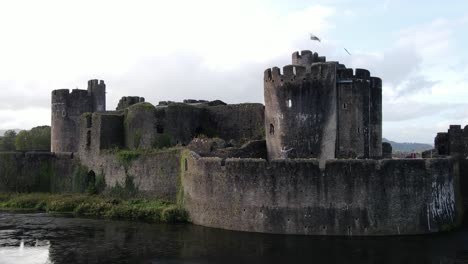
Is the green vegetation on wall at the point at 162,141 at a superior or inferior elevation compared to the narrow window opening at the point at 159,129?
inferior

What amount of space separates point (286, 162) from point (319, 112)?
5559mm

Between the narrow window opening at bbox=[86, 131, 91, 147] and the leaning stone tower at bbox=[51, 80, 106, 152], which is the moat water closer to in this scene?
the narrow window opening at bbox=[86, 131, 91, 147]

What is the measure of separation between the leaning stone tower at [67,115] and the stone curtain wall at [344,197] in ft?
83.0

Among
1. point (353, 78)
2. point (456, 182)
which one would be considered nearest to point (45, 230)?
point (353, 78)

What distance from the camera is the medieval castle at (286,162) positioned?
24031 mm

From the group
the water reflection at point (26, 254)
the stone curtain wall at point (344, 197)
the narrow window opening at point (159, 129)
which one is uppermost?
the narrow window opening at point (159, 129)

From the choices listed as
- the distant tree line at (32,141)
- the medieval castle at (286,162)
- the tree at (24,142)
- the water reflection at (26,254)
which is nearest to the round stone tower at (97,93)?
the medieval castle at (286,162)

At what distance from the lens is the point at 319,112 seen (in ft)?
96.2

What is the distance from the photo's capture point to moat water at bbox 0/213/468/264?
20.3 metres

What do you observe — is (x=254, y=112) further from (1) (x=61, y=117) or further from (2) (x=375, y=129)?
(1) (x=61, y=117)

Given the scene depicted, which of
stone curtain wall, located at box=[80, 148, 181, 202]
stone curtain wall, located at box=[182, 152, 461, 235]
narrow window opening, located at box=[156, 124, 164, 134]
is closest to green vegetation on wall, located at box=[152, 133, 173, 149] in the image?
narrow window opening, located at box=[156, 124, 164, 134]

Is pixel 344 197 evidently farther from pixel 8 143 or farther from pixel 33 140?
pixel 8 143

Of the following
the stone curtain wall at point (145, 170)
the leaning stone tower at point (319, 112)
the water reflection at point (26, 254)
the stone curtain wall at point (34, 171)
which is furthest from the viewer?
the stone curtain wall at point (34, 171)

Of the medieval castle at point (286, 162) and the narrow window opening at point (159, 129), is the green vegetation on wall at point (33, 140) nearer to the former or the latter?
the medieval castle at point (286, 162)
